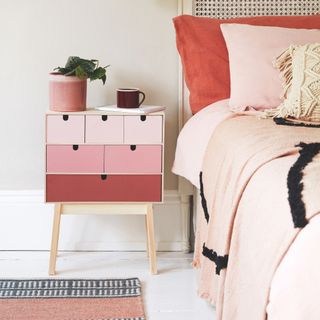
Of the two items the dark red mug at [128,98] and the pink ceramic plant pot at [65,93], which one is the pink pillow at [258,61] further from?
the pink ceramic plant pot at [65,93]

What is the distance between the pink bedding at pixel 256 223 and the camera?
1244 millimetres

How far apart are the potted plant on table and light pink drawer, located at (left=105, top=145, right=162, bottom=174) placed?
221 mm

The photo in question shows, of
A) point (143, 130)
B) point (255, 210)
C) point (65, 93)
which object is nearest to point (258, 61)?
point (143, 130)

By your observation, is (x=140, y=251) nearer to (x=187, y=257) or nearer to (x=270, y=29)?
(x=187, y=257)

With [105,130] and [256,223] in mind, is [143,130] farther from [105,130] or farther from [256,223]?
[256,223]

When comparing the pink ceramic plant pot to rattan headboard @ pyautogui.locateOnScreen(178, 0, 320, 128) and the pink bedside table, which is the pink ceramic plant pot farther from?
rattan headboard @ pyautogui.locateOnScreen(178, 0, 320, 128)

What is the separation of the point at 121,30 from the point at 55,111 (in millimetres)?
531

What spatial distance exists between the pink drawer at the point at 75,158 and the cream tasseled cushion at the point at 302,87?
27.2 inches

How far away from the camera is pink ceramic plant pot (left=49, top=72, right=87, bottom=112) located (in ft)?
8.55

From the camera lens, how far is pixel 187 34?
8.86 feet

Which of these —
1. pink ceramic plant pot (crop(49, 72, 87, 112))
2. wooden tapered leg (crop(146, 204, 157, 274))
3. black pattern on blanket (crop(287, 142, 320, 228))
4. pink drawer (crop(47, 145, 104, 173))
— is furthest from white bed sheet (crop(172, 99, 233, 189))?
black pattern on blanket (crop(287, 142, 320, 228))

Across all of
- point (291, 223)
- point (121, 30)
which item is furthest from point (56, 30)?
point (291, 223)

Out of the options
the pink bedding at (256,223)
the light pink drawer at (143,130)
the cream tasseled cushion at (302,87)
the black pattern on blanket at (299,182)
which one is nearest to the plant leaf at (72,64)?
the light pink drawer at (143,130)

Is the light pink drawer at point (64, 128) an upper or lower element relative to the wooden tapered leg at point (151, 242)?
upper
